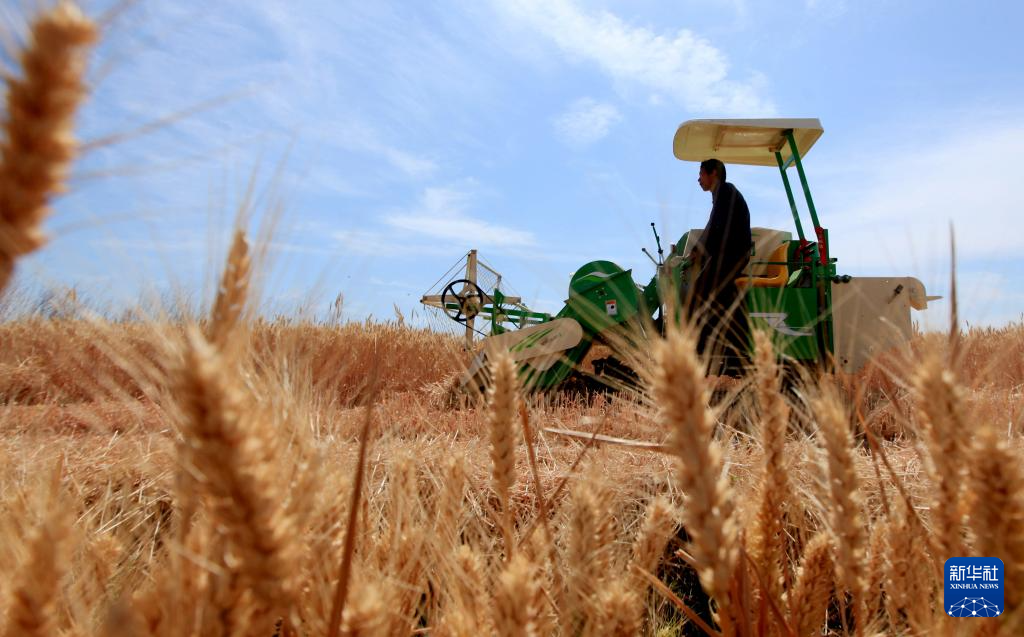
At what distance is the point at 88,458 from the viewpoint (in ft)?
8.67

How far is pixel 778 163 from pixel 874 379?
8.39ft

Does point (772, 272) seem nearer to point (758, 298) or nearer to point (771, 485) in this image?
point (758, 298)

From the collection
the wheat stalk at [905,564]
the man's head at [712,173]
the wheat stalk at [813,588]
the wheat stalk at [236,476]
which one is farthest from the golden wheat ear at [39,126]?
the man's head at [712,173]

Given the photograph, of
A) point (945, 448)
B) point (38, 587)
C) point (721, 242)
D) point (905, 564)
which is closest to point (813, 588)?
point (905, 564)

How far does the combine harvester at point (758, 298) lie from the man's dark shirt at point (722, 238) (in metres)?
0.20

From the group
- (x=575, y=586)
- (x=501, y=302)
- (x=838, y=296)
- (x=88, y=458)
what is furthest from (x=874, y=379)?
(x=88, y=458)

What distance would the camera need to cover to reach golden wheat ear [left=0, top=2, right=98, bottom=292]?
496 millimetres

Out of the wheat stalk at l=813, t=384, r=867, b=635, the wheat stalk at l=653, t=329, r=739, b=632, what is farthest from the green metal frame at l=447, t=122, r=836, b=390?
the wheat stalk at l=653, t=329, r=739, b=632

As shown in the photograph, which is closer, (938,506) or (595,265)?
(938,506)

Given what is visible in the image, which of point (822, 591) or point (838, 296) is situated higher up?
point (838, 296)

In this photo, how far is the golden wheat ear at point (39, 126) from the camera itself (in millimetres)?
496

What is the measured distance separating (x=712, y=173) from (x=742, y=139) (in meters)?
1.42

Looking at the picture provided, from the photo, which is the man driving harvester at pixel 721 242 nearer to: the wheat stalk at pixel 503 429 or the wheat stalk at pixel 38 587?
the wheat stalk at pixel 503 429

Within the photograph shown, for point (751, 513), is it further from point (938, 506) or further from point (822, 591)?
point (938, 506)
